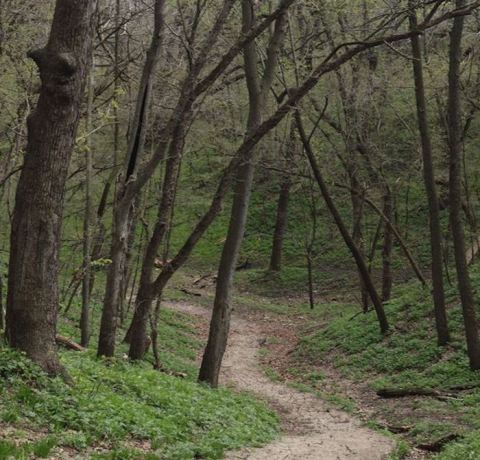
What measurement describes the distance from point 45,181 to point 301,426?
22.9 feet

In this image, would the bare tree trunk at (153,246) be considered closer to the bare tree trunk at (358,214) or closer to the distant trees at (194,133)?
the distant trees at (194,133)

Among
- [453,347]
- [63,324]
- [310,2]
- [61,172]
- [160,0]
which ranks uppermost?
[310,2]

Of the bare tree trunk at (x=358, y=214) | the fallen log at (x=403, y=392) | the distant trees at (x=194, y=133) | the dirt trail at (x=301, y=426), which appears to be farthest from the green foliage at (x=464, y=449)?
the bare tree trunk at (x=358, y=214)

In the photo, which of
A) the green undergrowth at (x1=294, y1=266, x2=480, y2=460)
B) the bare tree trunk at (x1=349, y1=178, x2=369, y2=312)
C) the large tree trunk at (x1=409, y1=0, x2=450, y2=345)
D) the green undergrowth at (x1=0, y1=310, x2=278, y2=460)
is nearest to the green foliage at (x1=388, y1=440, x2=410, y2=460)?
the green undergrowth at (x1=294, y1=266, x2=480, y2=460)

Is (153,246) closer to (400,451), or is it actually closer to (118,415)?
(118,415)

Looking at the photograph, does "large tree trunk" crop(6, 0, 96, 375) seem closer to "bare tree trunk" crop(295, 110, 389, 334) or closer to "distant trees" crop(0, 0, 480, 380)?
"distant trees" crop(0, 0, 480, 380)

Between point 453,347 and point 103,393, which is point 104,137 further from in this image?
point 103,393

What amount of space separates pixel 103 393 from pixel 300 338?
45.4 feet

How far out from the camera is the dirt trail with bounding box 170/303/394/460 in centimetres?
894

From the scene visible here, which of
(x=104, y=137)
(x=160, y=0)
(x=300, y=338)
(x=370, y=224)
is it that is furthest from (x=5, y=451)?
(x=370, y=224)

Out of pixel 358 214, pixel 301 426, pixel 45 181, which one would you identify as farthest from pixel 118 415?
pixel 358 214

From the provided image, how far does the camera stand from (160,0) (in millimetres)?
11195

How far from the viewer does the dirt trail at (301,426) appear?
8.94 meters

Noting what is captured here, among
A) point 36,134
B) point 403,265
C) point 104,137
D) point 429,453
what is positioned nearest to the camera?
point 36,134
